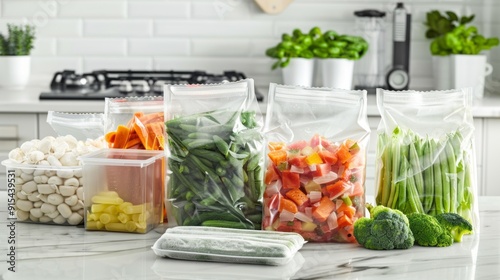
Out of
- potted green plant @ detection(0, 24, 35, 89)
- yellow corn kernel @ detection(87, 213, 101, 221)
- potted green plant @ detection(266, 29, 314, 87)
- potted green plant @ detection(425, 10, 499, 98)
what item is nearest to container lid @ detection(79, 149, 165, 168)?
yellow corn kernel @ detection(87, 213, 101, 221)

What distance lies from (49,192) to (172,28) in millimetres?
2412

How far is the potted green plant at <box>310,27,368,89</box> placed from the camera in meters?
3.82

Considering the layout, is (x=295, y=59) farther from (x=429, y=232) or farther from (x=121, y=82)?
(x=429, y=232)

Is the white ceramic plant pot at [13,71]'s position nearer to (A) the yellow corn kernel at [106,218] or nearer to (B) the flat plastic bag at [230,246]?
(A) the yellow corn kernel at [106,218]

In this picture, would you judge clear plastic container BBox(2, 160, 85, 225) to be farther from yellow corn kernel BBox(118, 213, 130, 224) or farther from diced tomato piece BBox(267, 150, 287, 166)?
diced tomato piece BBox(267, 150, 287, 166)

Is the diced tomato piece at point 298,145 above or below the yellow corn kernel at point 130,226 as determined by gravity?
above

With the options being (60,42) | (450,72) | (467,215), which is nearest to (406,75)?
(450,72)

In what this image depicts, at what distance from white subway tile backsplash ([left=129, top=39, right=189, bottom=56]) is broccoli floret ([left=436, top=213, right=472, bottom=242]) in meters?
2.60

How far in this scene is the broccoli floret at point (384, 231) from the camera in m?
1.67

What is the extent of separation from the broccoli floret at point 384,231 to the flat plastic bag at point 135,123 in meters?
0.52

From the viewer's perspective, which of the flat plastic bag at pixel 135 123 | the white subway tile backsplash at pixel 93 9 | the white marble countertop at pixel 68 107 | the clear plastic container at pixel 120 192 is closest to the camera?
the clear plastic container at pixel 120 192

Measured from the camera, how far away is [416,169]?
179 cm

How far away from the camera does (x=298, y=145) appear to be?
1.75 m

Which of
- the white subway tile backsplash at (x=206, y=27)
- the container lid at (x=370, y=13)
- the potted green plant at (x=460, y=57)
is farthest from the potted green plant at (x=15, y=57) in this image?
the potted green plant at (x=460, y=57)
